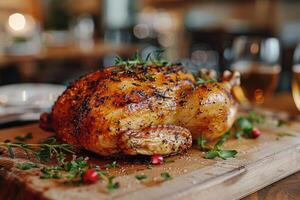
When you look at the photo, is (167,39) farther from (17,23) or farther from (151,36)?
(17,23)

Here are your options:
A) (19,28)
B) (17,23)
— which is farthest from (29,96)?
(17,23)

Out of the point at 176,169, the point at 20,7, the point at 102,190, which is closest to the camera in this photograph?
the point at 102,190

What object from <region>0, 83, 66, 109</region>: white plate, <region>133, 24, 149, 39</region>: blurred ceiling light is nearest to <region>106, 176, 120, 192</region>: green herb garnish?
<region>0, 83, 66, 109</region>: white plate

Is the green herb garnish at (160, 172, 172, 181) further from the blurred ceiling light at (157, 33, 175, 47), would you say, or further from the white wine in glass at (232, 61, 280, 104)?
the blurred ceiling light at (157, 33, 175, 47)

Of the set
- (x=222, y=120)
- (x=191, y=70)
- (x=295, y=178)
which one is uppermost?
(x=191, y=70)

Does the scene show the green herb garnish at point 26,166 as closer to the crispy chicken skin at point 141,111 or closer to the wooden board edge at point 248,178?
the crispy chicken skin at point 141,111

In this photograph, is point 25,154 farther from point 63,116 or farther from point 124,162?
point 124,162

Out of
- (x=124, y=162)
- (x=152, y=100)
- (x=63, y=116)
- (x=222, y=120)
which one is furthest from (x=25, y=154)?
(x=222, y=120)
